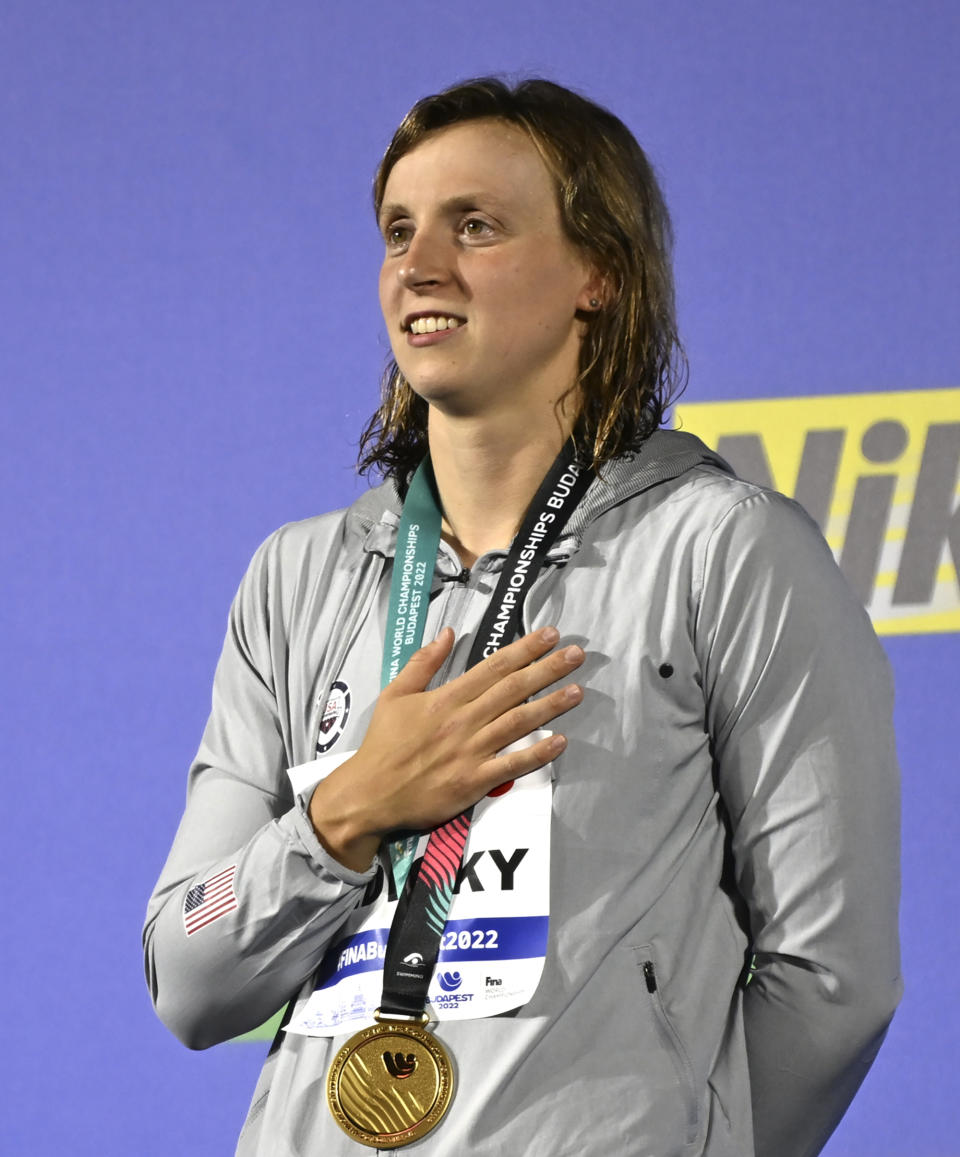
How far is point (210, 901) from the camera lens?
46.6 inches

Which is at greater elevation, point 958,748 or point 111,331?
point 111,331

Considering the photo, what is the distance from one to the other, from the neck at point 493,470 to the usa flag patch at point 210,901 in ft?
1.10

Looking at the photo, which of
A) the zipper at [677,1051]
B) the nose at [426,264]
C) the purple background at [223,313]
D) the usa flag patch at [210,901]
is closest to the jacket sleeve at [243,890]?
the usa flag patch at [210,901]

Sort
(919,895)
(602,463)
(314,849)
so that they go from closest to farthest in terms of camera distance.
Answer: (314,849), (602,463), (919,895)

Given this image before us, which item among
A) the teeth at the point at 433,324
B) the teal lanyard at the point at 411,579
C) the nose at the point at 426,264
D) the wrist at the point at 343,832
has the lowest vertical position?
the wrist at the point at 343,832

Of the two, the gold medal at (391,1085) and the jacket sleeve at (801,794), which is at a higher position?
the jacket sleeve at (801,794)

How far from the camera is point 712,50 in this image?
227 cm

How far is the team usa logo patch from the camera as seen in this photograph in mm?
1259

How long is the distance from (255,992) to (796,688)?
481 mm

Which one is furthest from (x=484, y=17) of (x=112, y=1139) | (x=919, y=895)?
(x=112, y=1139)

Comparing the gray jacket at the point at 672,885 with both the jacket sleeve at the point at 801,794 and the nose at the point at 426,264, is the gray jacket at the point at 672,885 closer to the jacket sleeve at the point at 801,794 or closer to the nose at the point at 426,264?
the jacket sleeve at the point at 801,794

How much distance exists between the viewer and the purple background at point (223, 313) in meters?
2.20

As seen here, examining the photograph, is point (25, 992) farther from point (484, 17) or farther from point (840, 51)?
point (840, 51)

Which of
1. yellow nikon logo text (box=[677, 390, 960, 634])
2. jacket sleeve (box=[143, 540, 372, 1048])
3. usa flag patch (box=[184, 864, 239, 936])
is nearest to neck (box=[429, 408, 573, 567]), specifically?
jacket sleeve (box=[143, 540, 372, 1048])
